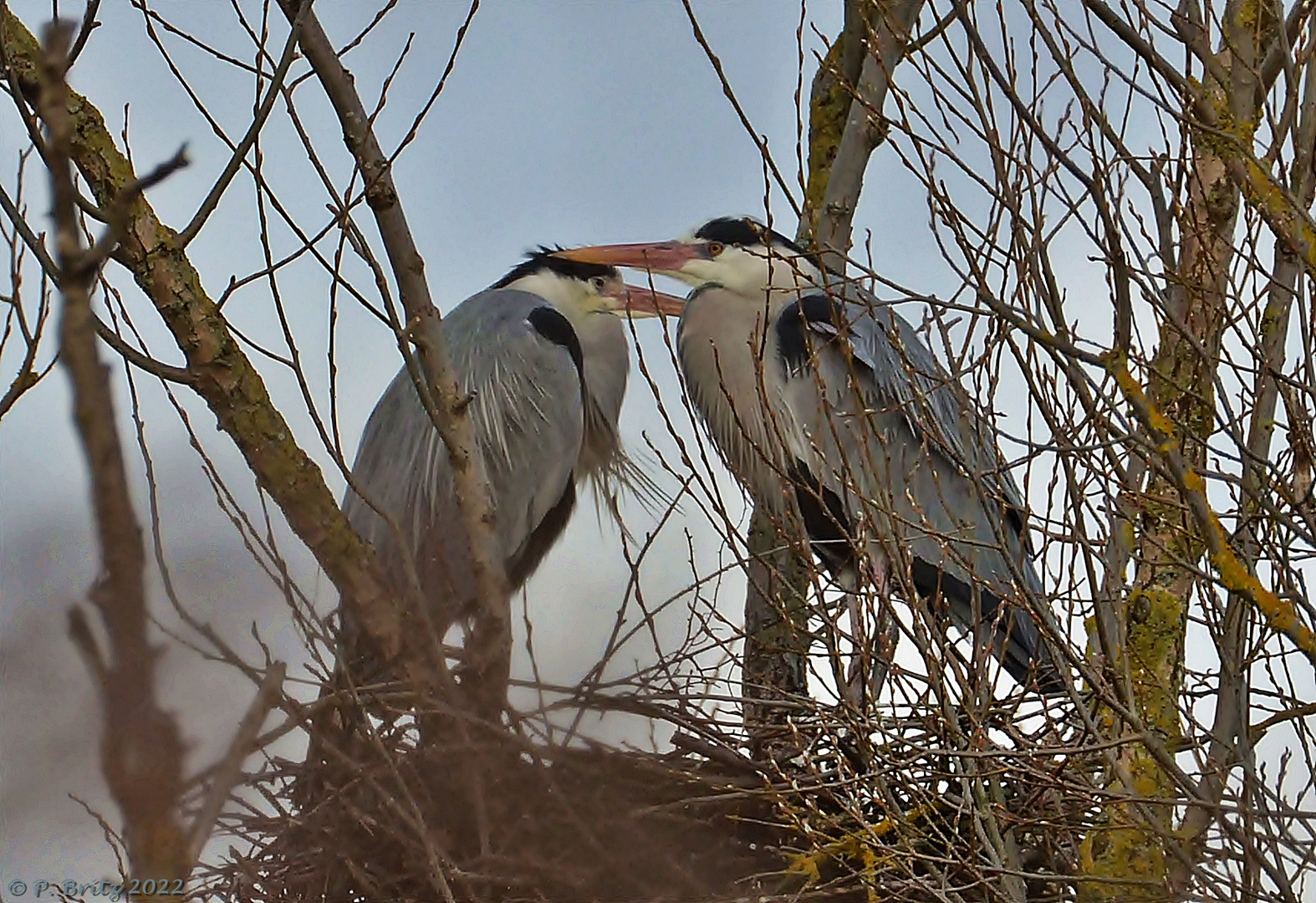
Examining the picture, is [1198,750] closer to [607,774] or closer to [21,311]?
[607,774]

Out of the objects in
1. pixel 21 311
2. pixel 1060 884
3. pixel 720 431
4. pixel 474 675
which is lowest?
pixel 1060 884

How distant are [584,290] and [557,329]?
0.39m

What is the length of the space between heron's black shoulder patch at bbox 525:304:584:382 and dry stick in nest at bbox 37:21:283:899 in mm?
3706

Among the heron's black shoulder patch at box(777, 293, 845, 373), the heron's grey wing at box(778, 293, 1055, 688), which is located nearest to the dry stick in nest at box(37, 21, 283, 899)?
the heron's grey wing at box(778, 293, 1055, 688)

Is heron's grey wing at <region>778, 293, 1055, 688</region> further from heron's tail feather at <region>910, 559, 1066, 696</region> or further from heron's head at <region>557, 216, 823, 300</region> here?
heron's head at <region>557, 216, 823, 300</region>

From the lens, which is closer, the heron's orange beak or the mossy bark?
the mossy bark

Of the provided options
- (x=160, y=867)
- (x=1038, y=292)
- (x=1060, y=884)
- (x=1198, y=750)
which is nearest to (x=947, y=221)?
(x=1038, y=292)

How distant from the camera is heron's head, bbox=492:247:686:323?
4707 millimetres

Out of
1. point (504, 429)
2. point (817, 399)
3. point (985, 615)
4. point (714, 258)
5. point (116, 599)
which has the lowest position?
point (116, 599)

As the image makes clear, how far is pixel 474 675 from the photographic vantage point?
283 cm

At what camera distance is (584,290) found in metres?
4.74

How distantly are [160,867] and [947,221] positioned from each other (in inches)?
80.6

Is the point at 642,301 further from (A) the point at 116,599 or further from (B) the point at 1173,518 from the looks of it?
(A) the point at 116,599

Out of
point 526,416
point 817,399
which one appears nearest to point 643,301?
point 526,416
